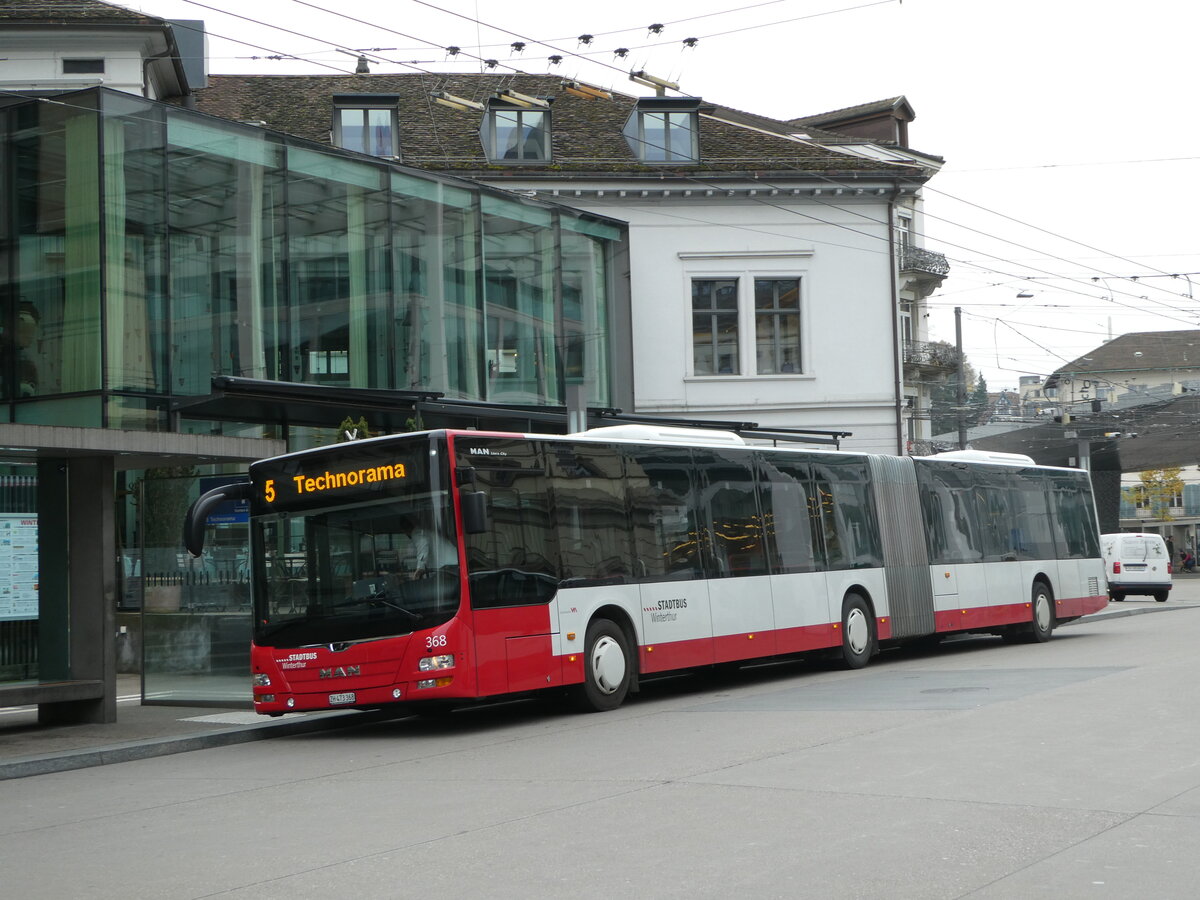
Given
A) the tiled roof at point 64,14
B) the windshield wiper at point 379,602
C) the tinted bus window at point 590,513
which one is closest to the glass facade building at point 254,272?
the windshield wiper at point 379,602

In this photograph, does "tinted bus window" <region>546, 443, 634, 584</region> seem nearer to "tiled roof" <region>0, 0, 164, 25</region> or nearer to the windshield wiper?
the windshield wiper

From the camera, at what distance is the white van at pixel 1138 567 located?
41.9 meters

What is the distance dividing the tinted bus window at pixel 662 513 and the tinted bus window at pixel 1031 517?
9409 mm

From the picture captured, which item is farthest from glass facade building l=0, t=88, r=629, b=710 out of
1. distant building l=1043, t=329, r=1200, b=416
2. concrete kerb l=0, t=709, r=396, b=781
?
distant building l=1043, t=329, r=1200, b=416

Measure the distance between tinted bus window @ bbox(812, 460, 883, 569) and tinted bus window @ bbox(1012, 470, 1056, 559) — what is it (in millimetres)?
4603

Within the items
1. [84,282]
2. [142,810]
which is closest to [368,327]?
[84,282]

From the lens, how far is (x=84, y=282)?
17.7 meters

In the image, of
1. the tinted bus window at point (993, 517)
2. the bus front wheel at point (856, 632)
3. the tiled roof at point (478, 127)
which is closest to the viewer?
the bus front wheel at point (856, 632)

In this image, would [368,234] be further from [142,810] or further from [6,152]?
[142,810]

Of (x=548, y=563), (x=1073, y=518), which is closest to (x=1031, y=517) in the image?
(x=1073, y=518)

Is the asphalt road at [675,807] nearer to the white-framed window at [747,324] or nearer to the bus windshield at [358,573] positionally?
the bus windshield at [358,573]

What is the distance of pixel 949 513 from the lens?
2305cm

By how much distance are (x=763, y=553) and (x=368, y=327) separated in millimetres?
8322

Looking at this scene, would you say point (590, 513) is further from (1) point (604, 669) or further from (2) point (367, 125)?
(2) point (367, 125)
